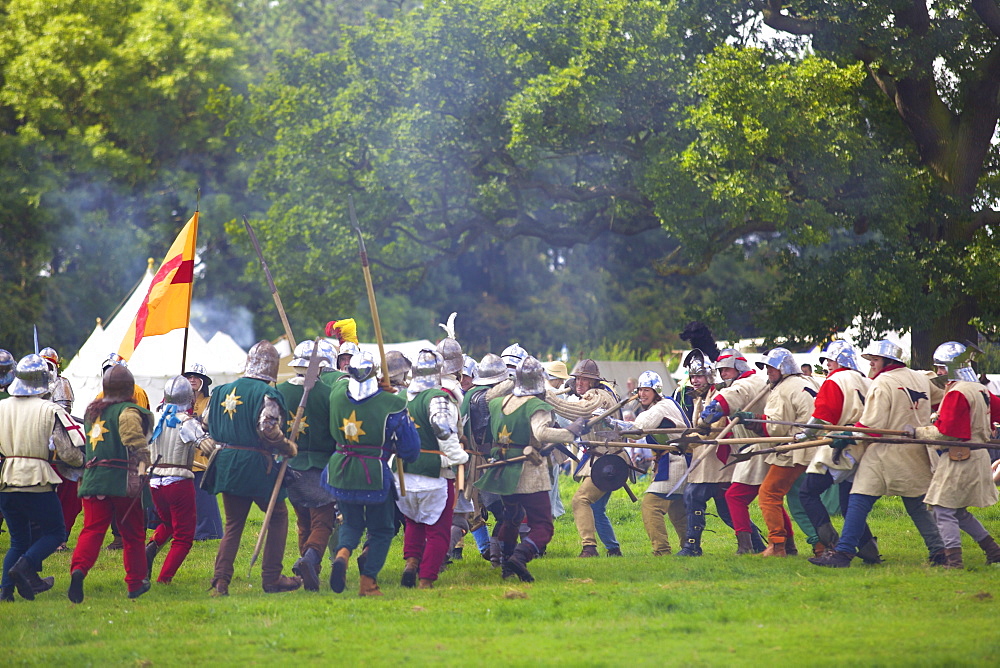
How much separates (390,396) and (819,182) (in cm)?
1112

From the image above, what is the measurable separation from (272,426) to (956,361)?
5.43 m

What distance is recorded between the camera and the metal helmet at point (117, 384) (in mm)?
8609

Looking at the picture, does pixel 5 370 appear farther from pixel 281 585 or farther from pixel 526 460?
pixel 526 460

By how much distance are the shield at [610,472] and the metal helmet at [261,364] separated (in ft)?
9.66

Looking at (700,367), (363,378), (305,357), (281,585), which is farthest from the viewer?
(700,367)

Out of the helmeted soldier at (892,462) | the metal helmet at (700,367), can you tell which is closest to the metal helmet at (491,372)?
the metal helmet at (700,367)

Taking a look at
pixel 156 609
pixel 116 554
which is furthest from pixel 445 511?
pixel 116 554

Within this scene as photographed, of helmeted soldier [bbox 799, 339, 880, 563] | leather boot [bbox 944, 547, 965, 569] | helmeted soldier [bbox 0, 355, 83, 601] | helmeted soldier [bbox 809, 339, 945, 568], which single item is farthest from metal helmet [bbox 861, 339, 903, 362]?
helmeted soldier [bbox 0, 355, 83, 601]

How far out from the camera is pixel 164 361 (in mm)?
18016

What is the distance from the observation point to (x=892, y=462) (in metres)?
9.21

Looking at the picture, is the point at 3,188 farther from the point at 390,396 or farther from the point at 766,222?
the point at 390,396

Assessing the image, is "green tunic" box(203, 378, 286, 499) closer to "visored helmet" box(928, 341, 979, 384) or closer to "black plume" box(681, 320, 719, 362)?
"visored helmet" box(928, 341, 979, 384)

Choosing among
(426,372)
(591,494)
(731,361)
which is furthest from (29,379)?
(731,361)

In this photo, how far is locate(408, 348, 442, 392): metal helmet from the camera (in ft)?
29.3
